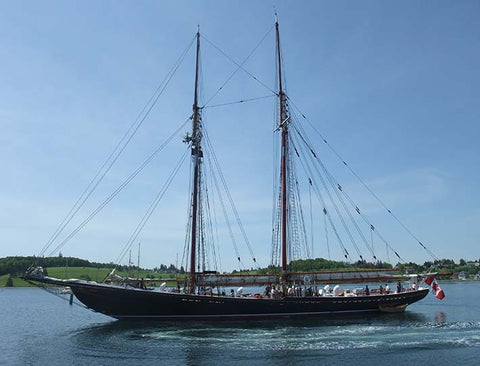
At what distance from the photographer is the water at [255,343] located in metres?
29.7

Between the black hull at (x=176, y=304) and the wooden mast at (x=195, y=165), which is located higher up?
→ the wooden mast at (x=195, y=165)

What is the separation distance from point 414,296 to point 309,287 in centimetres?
1513

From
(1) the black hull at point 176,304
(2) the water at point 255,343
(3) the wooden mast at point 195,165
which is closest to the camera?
(2) the water at point 255,343

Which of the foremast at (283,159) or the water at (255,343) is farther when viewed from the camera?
the foremast at (283,159)

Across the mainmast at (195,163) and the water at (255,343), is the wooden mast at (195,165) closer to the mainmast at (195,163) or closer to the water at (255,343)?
the mainmast at (195,163)

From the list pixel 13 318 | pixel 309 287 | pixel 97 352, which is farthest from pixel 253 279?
pixel 13 318

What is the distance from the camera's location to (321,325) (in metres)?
43.8

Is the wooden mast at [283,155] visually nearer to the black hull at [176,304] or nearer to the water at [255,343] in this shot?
the black hull at [176,304]

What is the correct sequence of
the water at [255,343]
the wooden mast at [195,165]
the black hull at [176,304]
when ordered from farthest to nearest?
the wooden mast at [195,165], the black hull at [176,304], the water at [255,343]

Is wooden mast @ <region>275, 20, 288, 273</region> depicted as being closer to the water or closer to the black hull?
the black hull

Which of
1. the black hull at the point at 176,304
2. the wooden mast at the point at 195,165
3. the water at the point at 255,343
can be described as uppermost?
the wooden mast at the point at 195,165

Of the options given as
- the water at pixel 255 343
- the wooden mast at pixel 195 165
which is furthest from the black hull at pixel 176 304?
the wooden mast at pixel 195 165

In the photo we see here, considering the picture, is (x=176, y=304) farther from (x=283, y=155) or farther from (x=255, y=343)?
(x=283, y=155)

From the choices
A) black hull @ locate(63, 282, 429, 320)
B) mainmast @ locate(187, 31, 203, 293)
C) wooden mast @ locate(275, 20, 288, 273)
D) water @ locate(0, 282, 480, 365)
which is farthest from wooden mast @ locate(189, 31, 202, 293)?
wooden mast @ locate(275, 20, 288, 273)
